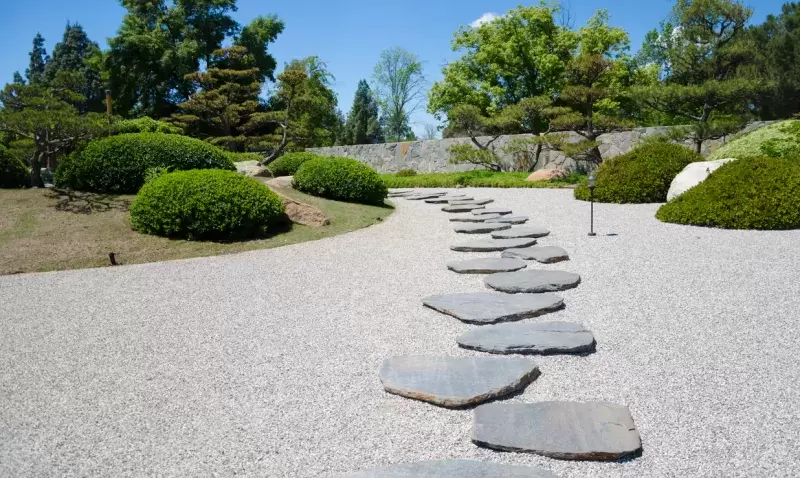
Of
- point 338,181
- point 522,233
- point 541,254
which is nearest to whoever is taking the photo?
point 541,254

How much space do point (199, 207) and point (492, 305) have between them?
14.9 feet

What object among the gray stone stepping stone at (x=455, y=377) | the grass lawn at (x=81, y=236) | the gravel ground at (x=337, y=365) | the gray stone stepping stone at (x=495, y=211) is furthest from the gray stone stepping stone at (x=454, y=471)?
the gray stone stepping stone at (x=495, y=211)

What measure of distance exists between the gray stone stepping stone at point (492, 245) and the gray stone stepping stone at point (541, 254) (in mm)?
216

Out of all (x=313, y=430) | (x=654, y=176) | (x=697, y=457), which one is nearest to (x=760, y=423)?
(x=697, y=457)

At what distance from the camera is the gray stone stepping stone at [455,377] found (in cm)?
253

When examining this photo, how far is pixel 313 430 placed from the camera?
2.32m

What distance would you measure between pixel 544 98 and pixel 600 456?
15.5m

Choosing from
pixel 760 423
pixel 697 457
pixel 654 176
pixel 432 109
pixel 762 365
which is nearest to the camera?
pixel 697 457

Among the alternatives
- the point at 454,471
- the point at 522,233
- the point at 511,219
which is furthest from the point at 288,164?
the point at 454,471

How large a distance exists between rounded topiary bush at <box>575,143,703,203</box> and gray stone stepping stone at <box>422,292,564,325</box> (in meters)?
6.47

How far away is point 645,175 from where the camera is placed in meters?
9.69

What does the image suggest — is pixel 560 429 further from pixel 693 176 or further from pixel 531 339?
pixel 693 176

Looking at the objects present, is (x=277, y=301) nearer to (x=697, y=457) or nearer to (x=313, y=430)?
(x=313, y=430)

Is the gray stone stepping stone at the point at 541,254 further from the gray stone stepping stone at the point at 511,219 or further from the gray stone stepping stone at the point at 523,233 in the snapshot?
the gray stone stepping stone at the point at 511,219
